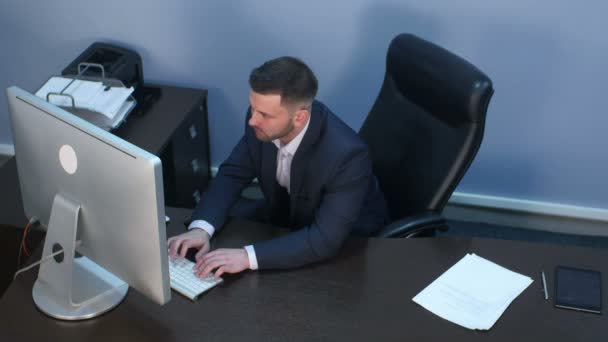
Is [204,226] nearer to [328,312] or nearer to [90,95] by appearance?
[328,312]

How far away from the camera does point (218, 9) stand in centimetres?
284

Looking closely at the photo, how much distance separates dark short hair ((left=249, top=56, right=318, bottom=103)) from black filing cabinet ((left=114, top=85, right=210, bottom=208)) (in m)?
0.74

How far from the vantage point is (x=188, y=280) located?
5.65ft

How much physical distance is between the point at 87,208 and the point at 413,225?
0.95m

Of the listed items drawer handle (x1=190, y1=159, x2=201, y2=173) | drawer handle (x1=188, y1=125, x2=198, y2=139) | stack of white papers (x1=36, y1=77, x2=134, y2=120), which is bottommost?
drawer handle (x1=190, y1=159, x2=201, y2=173)

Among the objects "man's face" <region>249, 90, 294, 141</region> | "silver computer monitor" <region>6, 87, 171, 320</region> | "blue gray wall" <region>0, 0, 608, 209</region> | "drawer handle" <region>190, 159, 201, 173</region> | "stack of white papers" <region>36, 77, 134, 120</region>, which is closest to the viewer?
"silver computer monitor" <region>6, 87, 171, 320</region>

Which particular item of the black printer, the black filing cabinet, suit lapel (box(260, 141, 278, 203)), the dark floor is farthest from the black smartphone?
the black printer

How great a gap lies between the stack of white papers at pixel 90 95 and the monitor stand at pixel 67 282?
0.91 m

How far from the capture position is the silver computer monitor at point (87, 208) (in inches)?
54.7

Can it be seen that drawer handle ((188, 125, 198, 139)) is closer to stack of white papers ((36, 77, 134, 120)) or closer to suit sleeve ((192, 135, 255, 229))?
stack of white papers ((36, 77, 134, 120))

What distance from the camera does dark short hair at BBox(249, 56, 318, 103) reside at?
1.87 m

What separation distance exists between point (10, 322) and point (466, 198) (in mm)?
2112

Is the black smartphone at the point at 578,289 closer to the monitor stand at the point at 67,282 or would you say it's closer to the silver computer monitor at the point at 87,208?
the silver computer monitor at the point at 87,208

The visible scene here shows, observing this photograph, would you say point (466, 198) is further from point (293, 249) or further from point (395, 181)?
point (293, 249)
